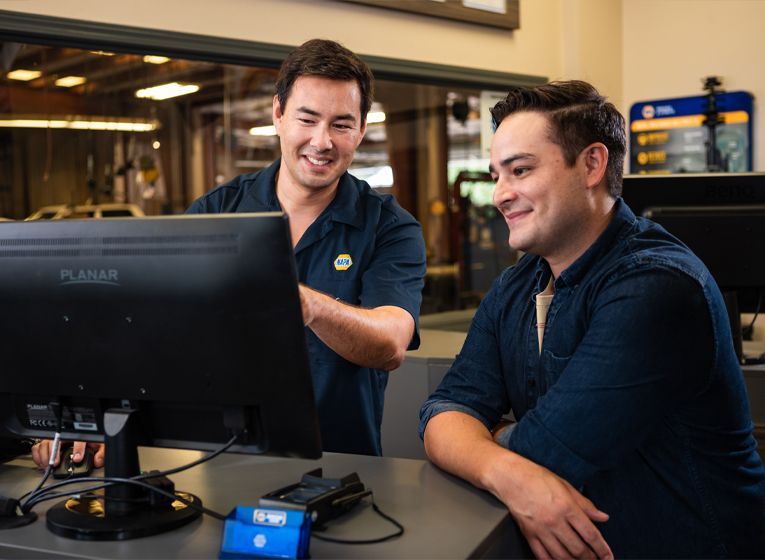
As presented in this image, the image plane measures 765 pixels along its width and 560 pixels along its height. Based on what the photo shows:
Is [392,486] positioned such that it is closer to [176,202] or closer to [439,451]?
[439,451]

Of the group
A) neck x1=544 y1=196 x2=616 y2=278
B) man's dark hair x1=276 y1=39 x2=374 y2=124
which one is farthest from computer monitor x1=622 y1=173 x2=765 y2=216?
neck x1=544 y1=196 x2=616 y2=278

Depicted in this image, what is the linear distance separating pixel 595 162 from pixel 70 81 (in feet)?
16.6

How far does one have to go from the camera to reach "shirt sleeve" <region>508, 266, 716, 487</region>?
1.34 m

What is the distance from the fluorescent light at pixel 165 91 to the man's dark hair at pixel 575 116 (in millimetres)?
4577

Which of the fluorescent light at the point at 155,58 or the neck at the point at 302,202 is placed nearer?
the neck at the point at 302,202

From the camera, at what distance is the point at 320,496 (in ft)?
4.07

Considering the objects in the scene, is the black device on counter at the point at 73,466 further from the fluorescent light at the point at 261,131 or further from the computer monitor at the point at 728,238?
the fluorescent light at the point at 261,131

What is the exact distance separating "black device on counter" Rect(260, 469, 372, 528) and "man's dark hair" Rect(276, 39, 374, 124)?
3.09 ft

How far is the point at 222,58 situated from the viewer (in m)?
3.38

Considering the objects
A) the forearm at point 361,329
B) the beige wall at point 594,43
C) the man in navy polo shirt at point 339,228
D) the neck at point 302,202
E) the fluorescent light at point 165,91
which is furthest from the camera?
the fluorescent light at point 165,91

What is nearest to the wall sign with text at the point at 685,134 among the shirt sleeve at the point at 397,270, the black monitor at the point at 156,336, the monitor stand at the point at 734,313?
the monitor stand at the point at 734,313

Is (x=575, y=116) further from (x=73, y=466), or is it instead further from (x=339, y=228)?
(x=73, y=466)

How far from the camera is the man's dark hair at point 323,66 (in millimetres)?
1926

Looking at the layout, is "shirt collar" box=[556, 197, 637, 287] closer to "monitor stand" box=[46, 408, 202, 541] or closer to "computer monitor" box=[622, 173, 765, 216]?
"monitor stand" box=[46, 408, 202, 541]
